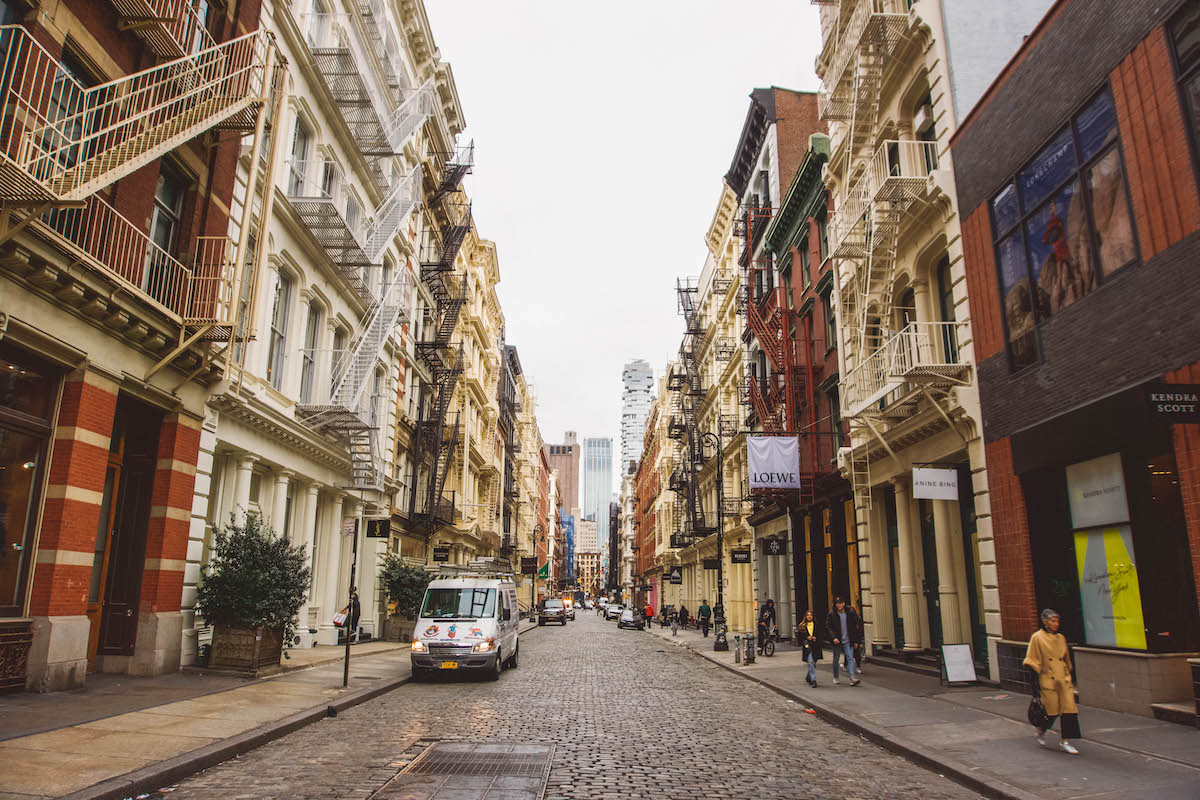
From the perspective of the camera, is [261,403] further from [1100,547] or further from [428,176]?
[428,176]

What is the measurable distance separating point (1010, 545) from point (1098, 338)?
4.23m

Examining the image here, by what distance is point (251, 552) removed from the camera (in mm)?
14750

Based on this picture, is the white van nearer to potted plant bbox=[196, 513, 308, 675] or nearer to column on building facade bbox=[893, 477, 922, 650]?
potted plant bbox=[196, 513, 308, 675]

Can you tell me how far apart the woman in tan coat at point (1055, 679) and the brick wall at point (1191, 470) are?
2132mm

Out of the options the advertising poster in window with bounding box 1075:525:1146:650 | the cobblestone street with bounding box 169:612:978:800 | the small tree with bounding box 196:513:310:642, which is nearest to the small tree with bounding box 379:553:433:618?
the cobblestone street with bounding box 169:612:978:800

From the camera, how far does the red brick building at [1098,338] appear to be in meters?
10.0

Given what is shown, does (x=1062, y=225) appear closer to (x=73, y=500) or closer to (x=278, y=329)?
(x=73, y=500)

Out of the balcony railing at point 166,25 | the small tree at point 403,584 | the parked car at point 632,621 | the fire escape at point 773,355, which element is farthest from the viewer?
the parked car at point 632,621

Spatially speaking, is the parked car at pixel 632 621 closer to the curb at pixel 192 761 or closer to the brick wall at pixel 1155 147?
the curb at pixel 192 761

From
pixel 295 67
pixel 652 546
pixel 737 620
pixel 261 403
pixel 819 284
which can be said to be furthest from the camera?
pixel 652 546

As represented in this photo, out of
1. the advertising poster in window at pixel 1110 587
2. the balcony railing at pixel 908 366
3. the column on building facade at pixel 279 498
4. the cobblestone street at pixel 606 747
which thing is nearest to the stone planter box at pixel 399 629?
the column on building facade at pixel 279 498

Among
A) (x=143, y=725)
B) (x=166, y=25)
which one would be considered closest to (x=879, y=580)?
(x=143, y=725)

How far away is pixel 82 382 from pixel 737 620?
34332 mm

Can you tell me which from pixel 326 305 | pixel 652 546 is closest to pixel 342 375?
pixel 326 305
